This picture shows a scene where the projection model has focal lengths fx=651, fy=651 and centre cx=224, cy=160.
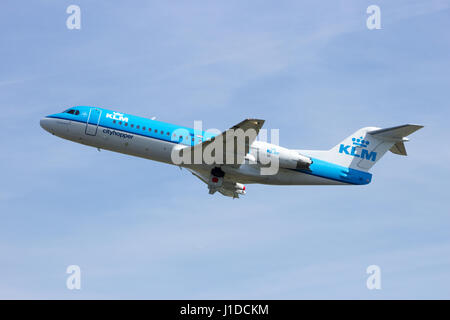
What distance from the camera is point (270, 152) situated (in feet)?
130

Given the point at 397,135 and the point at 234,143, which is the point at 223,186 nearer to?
the point at 234,143

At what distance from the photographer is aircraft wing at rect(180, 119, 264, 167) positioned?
3628 centimetres

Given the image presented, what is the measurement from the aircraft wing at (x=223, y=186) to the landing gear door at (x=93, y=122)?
6.72 metres

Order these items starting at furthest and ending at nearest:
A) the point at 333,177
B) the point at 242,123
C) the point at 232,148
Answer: the point at 333,177, the point at 232,148, the point at 242,123

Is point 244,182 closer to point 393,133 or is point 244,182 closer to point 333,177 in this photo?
point 333,177

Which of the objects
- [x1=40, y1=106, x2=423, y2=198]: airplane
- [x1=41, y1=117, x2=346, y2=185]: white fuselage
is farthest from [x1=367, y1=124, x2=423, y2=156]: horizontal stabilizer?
[x1=41, y1=117, x2=346, y2=185]: white fuselage

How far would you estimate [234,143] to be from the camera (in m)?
38.2

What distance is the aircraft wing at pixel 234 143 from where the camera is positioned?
36281 mm

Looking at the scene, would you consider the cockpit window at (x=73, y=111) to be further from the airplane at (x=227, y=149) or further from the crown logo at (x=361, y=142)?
the crown logo at (x=361, y=142)

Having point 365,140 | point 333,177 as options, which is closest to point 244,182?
point 333,177

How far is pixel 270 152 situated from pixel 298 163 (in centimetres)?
186

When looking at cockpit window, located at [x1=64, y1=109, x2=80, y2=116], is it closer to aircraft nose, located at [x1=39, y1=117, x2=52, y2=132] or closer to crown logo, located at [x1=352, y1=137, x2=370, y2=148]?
aircraft nose, located at [x1=39, y1=117, x2=52, y2=132]

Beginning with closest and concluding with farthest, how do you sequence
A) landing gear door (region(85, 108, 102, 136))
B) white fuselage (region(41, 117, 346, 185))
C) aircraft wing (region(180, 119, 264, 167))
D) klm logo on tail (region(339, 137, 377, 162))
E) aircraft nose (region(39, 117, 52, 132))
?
aircraft wing (region(180, 119, 264, 167)) → white fuselage (region(41, 117, 346, 185)) → landing gear door (region(85, 108, 102, 136)) → aircraft nose (region(39, 117, 52, 132)) → klm logo on tail (region(339, 137, 377, 162))

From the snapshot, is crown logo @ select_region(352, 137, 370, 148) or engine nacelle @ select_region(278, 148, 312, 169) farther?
crown logo @ select_region(352, 137, 370, 148)
